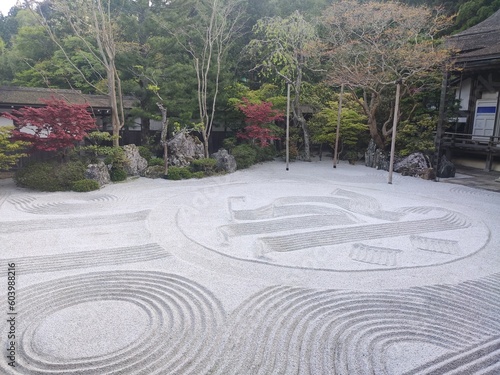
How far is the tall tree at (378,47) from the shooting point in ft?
53.1

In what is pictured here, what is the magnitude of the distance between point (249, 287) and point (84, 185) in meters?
9.09

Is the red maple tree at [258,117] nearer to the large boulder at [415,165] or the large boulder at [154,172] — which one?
the large boulder at [154,172]

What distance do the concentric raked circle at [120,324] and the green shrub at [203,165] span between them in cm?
1052

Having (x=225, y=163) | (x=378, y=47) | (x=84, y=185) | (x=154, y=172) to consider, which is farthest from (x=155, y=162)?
(x=378, y=47)

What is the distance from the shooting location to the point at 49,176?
12.6 meters

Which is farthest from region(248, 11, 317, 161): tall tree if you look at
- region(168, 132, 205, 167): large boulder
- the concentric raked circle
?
the concentric raked circle

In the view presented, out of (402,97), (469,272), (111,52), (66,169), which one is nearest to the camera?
(469,272)

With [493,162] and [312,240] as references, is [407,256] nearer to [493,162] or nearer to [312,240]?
[312,240]

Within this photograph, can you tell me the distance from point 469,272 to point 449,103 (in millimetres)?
14249

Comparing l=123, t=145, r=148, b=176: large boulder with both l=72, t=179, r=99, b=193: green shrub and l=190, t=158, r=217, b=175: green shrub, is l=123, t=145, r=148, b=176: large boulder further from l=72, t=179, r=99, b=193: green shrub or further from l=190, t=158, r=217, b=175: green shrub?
l=72, t=179, r=99, b=193: green shrub

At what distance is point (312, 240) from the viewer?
26.7 feet

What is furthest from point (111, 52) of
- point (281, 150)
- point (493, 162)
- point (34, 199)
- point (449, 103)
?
point (493, 162)

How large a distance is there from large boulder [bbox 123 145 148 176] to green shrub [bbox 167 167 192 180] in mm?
1279

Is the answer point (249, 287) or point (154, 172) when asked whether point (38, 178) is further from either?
point (249, 287)
